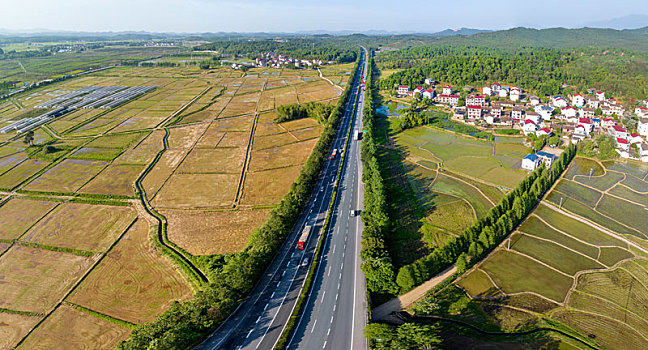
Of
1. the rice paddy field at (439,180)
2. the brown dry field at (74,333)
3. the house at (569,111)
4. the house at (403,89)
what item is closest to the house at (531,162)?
the rice paddy field at (439,180)

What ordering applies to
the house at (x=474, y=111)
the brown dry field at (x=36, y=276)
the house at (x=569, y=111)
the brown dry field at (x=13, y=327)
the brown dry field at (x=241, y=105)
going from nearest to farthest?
1. the brown dry field at (x=13, y=327)
2. the brown dry field at (x=36, y=276)
3. the house at (x=569, y=111)
4. the house at (x=474, y=111)
5. the brown dry field at (x=241, y=105)

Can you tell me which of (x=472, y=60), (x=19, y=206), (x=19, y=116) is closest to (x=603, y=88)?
(x=472, y=60)

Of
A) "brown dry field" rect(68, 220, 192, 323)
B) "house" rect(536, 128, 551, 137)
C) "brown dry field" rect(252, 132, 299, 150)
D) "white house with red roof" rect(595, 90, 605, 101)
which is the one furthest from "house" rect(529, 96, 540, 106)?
"brown dry field" rect(68, 220, 192, 323)

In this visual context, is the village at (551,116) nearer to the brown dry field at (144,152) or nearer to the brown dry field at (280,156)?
the brown dry field at (280,156)

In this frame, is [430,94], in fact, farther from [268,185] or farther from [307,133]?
[268,185]

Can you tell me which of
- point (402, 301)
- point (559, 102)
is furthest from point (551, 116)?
point (402, 301)

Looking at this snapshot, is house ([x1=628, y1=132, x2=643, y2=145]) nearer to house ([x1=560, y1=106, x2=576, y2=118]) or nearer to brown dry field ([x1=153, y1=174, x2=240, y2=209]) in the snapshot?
house ([x1=560, y1=106, x2=576, y2=118])
